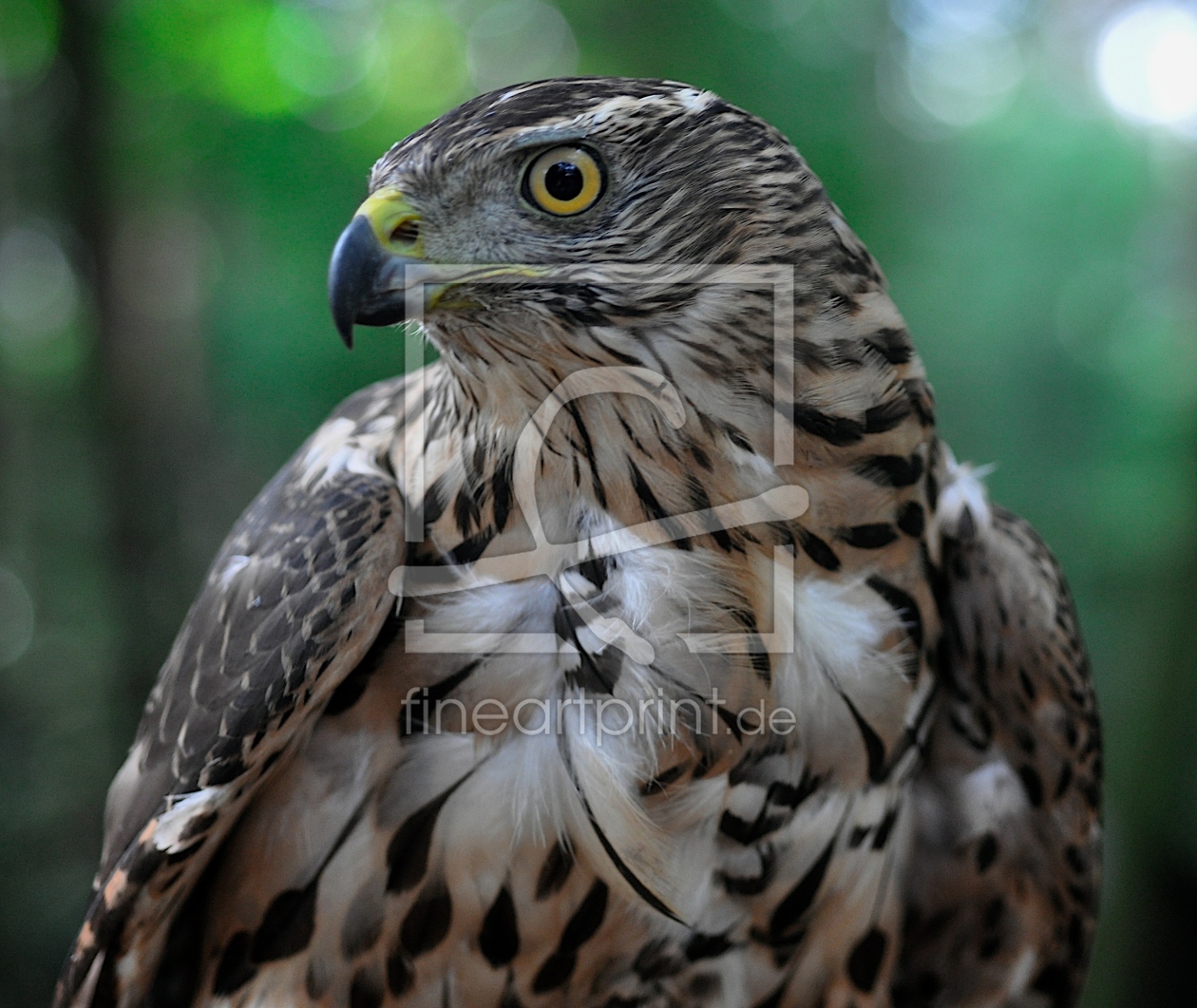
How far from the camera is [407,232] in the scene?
4.24 ft

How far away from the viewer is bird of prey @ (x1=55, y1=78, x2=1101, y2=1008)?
1.29 meters

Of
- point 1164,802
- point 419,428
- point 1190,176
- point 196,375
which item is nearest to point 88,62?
point 196,375

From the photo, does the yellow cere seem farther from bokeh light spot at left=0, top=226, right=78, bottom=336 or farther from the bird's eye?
bokeh light spot at left=0, top=226, right=78, bottom=336

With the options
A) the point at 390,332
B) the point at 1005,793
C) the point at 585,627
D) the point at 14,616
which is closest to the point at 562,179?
the point at 585,627

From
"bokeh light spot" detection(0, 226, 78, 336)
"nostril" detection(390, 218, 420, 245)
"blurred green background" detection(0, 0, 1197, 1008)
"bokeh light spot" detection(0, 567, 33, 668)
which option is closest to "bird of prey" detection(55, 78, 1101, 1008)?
"nostril" detection(390, 218, 420, 245)

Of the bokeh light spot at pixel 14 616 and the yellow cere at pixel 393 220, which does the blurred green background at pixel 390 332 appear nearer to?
the bokeh light spot at pixel 14 616

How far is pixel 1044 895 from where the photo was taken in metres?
1.99

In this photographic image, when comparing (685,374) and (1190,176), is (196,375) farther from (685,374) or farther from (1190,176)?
(1190,176)

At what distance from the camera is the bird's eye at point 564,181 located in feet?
4.16

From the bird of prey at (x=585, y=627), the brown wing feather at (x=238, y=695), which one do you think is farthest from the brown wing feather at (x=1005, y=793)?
the brown wing feather at (x=238, y=695)

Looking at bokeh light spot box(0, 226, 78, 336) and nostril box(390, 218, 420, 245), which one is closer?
nostril box(390, 218, 420, 245)

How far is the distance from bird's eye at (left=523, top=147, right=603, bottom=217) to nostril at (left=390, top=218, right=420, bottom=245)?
0.51ft
